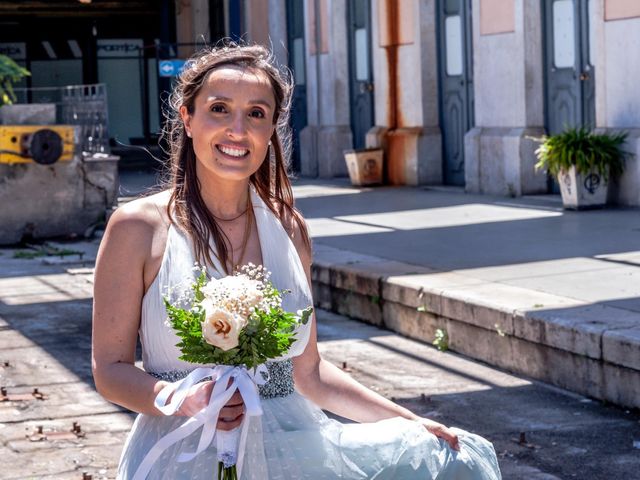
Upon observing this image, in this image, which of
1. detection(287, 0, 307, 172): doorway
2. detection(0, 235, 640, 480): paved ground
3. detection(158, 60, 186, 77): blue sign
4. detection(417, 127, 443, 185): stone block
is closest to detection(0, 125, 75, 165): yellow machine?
detection(0, 235, 640, 480): paved ground

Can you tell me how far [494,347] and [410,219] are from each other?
6.04 meters

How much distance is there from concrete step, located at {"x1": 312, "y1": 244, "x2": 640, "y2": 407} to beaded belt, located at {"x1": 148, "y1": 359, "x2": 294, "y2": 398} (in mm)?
3906

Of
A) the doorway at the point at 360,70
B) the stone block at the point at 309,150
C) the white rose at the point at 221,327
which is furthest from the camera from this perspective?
the stone block at the point at 309,150

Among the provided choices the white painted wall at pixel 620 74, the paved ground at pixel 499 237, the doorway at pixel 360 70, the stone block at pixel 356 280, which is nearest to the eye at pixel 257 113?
the paved ground at pixel 499 237

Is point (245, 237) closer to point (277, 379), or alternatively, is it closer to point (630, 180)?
point (277, 379)

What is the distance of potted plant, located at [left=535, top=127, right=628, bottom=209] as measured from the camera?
14.0 metres

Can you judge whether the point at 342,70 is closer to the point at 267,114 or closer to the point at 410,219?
the point at 410,219

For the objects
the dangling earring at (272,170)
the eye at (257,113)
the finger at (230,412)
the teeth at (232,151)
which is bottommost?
the finger at (230,412)

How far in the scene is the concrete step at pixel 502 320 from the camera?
7.11 m

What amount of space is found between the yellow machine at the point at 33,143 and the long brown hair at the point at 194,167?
1204cm

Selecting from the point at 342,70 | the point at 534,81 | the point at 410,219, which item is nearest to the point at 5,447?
the point at 410,219

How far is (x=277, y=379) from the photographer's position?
3213mm

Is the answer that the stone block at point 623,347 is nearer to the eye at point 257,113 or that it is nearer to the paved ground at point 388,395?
the paved ground at point 388,395

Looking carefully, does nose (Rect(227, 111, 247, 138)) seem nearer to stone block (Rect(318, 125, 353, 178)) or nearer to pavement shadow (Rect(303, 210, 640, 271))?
pavement shadow (Rect(303, 210, 640, 271))
